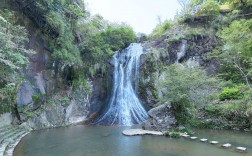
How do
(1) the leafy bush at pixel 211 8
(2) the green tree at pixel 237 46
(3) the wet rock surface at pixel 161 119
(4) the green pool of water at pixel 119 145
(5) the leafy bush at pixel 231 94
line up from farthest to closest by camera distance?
1. (1) the leafy bush at pixel 211 8
2. (2) the green tree at pixel 237 46
3. (5) the leafy bush at pixel 231 94
4. (3) the wet rock surface at pixel 161 119
5. (4) the green pool of water at pixel 119 145

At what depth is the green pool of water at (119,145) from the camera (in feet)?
24.8

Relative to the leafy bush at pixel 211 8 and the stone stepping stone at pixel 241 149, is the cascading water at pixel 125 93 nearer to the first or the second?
the leafy bush at pixel 211 8

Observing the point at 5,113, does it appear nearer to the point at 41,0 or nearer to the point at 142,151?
the point at 41,0

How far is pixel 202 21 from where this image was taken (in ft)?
69.6

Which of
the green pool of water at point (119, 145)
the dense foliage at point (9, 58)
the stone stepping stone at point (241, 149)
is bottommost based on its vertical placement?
the stone stepping stone at point (241, 149)

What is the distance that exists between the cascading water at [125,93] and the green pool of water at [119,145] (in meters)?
4.50

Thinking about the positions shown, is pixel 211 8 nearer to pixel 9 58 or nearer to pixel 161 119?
pixel 161 119

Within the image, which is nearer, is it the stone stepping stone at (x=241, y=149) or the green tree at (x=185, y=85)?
the stone stepping stone at (x=241, y=149)

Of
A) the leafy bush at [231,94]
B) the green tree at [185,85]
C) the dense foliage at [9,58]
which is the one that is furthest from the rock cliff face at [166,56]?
the dense foliage at [9,58]

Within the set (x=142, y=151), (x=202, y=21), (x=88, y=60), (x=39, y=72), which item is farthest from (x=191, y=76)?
(x=202, y=21)

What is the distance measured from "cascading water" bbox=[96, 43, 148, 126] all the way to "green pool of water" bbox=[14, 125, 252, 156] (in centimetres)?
450

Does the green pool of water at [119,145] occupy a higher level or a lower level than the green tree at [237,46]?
lower

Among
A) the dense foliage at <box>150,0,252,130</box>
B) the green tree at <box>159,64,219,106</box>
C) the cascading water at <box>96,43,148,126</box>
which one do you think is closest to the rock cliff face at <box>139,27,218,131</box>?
the dense foliage at <box>150,0,252,130</box>

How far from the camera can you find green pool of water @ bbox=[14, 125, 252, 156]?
7.56 metres
